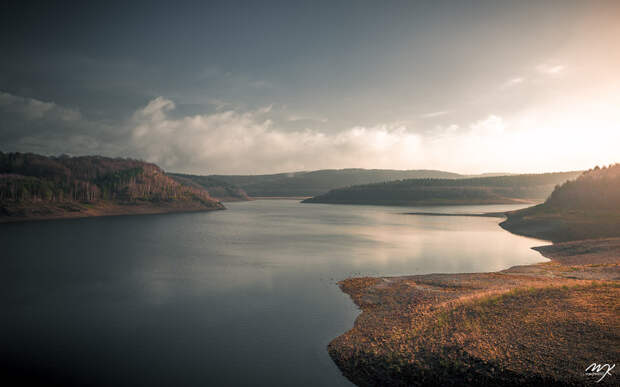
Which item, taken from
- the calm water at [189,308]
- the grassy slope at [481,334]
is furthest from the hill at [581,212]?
the grassy slope at [481,334]

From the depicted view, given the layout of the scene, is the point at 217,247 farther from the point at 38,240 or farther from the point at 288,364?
the point at 288,364

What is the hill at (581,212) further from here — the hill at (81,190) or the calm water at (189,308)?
the hill at (81,190)

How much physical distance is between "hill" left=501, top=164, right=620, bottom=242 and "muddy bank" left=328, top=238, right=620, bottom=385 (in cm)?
3862

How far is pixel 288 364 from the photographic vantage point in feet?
43.9

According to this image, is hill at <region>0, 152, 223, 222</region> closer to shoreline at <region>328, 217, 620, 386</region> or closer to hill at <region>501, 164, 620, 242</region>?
shoreline at <region>328, 217, 620, 386</region>

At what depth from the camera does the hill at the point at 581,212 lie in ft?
159

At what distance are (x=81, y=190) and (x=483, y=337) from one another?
467 feet

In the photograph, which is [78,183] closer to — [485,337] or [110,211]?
[110,211]

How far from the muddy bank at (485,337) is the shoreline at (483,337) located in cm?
3

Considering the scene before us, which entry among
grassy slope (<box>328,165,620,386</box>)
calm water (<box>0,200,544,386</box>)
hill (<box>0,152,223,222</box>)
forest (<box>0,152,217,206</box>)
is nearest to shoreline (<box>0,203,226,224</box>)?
hill (<box>0,152,223,222</box>)

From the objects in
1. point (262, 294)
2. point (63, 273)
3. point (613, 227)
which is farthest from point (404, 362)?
point (613, 227)

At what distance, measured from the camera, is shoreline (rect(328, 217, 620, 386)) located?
456 inches

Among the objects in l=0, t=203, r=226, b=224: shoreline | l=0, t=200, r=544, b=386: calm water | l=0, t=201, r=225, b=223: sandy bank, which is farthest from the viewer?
l=0, t=203, r=226, b=224: shoreline

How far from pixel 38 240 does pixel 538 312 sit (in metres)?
66.3
